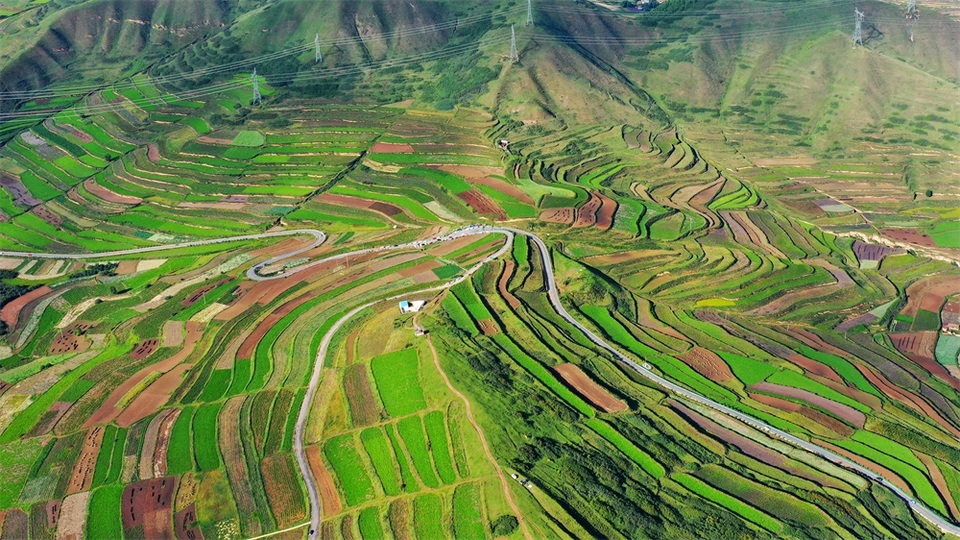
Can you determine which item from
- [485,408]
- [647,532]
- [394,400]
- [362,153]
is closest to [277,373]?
[394,400]

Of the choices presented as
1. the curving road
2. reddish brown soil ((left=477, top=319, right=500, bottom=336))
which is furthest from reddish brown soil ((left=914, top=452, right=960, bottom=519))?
reddish brown soil ((left=477, top=319, right=500, bottom=336))

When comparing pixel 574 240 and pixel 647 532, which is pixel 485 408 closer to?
pixel 647 532

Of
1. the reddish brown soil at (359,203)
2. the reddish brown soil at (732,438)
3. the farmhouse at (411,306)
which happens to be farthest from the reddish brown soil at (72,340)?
the reddish brown soil at (732,438)

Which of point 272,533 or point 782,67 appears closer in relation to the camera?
point 272,533

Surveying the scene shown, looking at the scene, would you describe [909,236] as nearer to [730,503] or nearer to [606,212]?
[606,212]

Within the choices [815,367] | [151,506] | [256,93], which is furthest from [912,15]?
[151,506]
